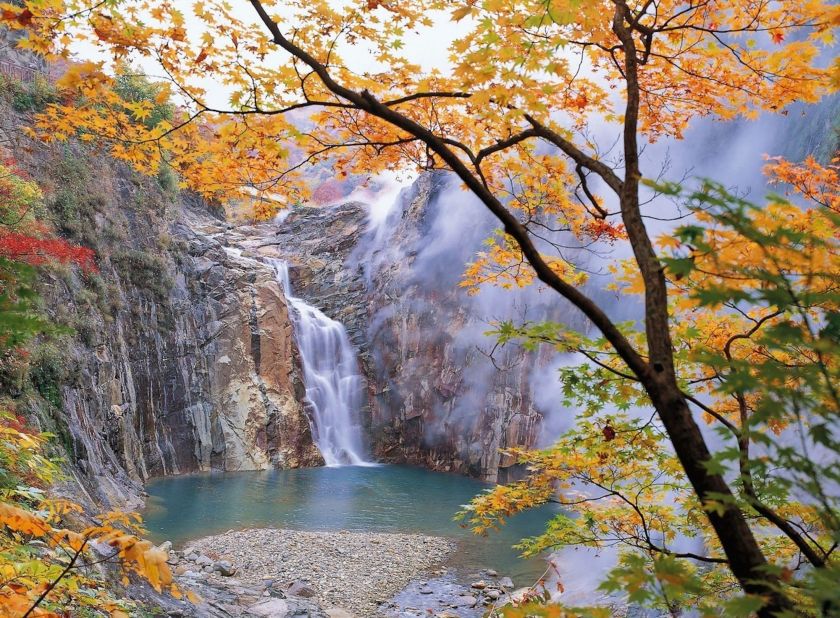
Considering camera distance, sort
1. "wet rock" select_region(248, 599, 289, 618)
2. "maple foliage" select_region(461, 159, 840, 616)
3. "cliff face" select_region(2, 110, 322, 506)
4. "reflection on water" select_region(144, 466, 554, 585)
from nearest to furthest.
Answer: "maple foliage" select_region(461, 159, 840, 616) < "wet rock" select_region(248, 599, 289, 618) < "cliff face" select_region(2, 110, 322, 506) < "reflection on water" select_region(144, 466, 554, 585)

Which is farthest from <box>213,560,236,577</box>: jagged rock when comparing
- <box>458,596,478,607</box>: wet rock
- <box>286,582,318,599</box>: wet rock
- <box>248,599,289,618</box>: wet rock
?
<box>458,596,478,607</box>: wet rock

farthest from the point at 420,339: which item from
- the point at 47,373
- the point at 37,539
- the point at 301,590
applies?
the point at 37,539

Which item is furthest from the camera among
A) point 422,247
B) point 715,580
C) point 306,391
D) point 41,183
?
point 422,247

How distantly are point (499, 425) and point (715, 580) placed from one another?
14.4 m

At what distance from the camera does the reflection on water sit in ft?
36.4

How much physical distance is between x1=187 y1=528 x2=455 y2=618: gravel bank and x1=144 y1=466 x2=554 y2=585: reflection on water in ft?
1.88

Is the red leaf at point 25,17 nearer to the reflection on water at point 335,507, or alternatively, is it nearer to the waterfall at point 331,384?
the reflection on water at point 335,507

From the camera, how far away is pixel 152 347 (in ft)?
53.2

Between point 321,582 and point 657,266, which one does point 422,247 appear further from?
point 657,266

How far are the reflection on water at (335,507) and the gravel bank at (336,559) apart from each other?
22.6 inches

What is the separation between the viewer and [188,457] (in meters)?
16.6

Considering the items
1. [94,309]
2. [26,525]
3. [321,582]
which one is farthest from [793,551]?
[94,309]

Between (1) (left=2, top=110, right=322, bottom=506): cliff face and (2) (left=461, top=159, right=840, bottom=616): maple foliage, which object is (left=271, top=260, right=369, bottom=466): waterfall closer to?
(1) (left=2, top=110, right=322, bottom=506): cliff face

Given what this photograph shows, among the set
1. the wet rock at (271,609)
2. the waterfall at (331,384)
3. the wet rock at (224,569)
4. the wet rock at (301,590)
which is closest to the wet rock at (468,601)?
the wet rock at (301,590)
